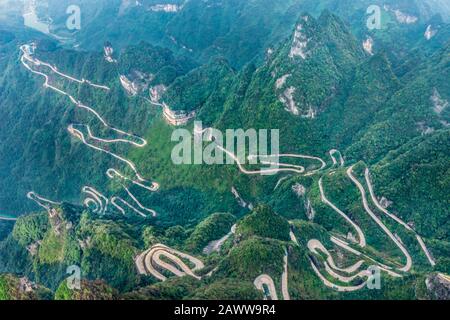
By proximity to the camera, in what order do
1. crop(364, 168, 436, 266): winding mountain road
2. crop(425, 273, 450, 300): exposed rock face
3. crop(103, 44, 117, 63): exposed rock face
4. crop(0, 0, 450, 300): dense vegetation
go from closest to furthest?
crop(425, 273, 450, 300): exposed rock face
crop(0, 0, 450, 300): dense vegetation
crop(364, 168, 436, 266): winding mountain road
crop(103, 44, 117, 63): exposed rock face

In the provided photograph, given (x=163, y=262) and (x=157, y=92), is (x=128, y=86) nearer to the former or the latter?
(x=157, y=92)

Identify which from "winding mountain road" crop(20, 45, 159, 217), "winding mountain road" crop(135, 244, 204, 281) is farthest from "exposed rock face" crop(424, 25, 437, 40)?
"winding mountain road" crop(135, 244, 204, 281)

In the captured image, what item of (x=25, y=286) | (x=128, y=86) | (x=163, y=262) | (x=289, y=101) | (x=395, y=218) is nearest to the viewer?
(x=25, y=286)

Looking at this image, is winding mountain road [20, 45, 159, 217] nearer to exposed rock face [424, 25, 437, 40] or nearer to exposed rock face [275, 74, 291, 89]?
exposed rock face [275, 74, 291, 89]

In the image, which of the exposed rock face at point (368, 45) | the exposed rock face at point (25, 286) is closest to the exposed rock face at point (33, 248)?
the exposed rock face at point (25, 286)

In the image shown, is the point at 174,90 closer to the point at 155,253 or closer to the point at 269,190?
the point at 269,190

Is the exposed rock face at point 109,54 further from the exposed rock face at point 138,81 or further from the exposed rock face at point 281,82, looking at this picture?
the exposed rock face at point 281,82

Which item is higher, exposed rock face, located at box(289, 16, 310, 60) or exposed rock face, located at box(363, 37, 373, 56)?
exposed rock face, located at box(363, 37, 373, 56)

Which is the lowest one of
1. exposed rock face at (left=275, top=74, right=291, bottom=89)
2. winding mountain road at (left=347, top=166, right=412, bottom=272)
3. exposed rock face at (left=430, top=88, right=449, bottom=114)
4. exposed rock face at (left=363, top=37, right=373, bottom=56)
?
winding mountain road at (left=347, top=166, right=412, bottom=272)

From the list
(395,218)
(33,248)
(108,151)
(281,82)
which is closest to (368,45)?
(281,82)
